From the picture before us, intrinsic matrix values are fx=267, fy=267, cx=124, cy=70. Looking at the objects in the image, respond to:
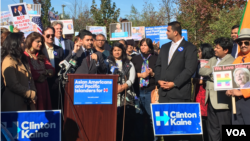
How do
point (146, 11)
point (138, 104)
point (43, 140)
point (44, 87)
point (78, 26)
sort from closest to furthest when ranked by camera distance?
point (43, 140) < point (44, 87) < point (138, 104) < point (146, 11) < point (78, 26)

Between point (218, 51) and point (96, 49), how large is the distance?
10.0 feet

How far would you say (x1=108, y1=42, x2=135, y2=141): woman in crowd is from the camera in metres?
5.16

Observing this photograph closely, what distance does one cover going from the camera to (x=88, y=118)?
4277mm

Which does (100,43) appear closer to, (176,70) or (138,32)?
(176,70)

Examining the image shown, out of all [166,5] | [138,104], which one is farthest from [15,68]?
[166,5]

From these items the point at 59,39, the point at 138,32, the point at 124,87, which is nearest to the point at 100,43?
the point at 59,39

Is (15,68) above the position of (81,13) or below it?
below

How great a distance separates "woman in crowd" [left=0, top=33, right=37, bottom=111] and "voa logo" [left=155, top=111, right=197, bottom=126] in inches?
82.9

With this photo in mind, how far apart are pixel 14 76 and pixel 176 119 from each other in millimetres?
2714

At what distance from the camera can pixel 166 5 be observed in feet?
61.5

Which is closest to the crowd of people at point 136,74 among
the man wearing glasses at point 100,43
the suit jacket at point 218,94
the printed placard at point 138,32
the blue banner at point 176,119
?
the suit jacket at point 218,94

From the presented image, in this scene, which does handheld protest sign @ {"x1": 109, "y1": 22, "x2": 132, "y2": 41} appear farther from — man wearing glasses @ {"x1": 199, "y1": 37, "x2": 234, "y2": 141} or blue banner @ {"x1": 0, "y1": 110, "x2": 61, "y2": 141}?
blue banner @ {"x1": 0, "y1": 110, "x2": 61, "y2": 141}

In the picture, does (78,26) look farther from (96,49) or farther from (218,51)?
(218,51)

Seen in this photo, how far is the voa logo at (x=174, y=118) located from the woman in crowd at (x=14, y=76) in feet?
6.91
